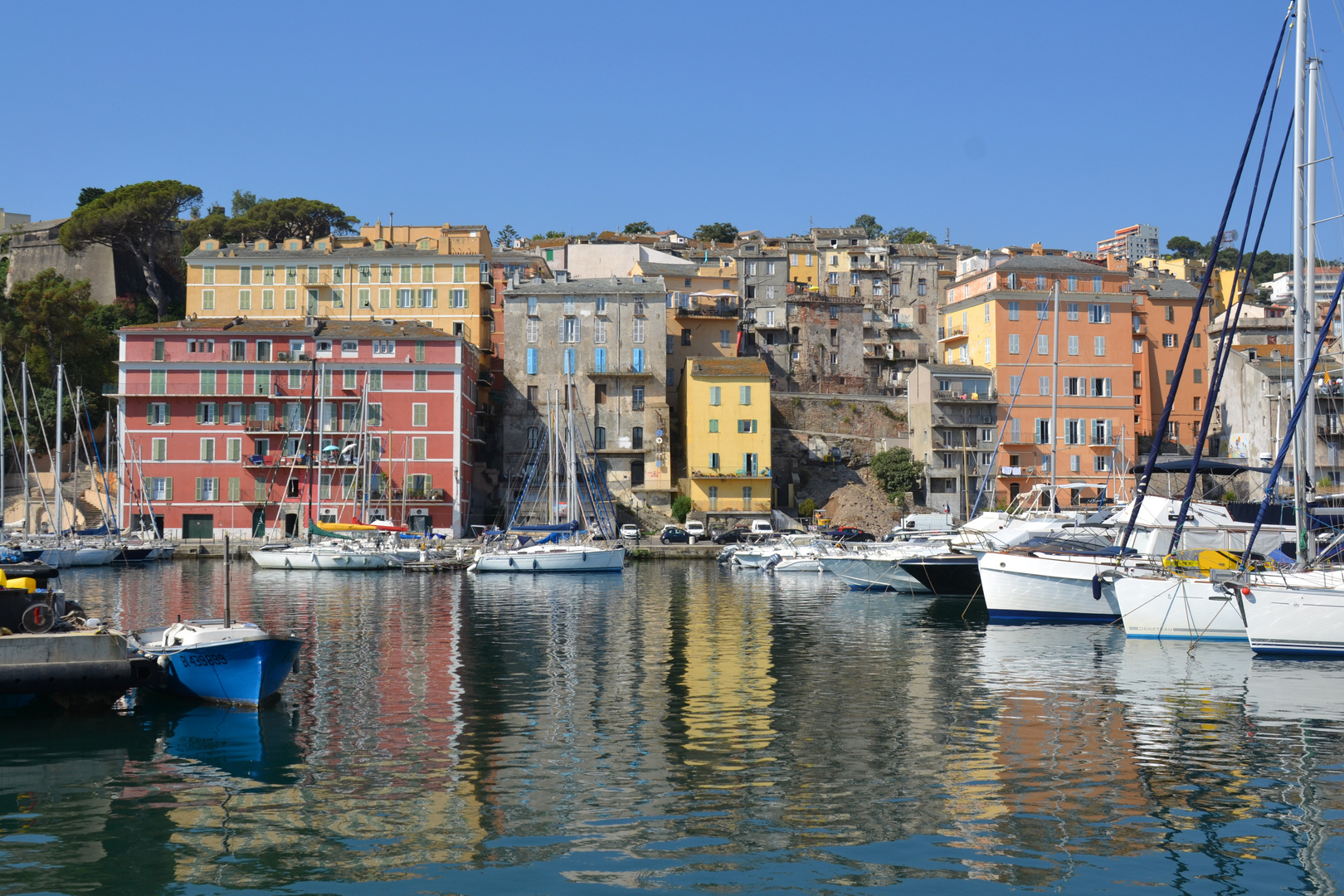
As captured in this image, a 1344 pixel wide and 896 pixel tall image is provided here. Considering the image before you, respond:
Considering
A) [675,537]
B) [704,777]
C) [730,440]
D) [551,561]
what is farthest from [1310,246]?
[730,440]

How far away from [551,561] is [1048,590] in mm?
30403

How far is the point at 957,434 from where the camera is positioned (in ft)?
278

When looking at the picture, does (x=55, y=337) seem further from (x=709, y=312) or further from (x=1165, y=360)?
(x=1165, y=360)

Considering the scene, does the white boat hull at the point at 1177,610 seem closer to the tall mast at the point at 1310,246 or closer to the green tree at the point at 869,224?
the tall mast at the point at 1310,246

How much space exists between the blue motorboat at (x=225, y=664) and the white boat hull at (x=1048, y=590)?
21.9m

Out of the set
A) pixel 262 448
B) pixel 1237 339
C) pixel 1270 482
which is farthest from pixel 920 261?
pixel 1270 482

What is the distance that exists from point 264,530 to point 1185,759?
67.4 meters

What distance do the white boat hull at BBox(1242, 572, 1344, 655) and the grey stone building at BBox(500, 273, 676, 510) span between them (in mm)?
57128

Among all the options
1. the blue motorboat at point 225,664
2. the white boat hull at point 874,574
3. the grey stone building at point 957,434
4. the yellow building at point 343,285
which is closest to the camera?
the blue motorboat at point 225,664

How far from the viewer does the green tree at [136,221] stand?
94.9 metres

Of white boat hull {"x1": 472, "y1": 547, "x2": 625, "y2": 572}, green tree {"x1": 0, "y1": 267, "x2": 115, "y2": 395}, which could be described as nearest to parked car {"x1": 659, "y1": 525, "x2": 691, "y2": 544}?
white boat hull {"x1": 472, "y1": 547, "x2": 625, "y2": 572}

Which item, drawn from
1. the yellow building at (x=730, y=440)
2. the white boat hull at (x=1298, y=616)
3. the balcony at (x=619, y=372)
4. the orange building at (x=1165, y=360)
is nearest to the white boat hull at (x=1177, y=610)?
the white boat hull at (x=1298, y=616)

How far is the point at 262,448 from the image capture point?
254 feet

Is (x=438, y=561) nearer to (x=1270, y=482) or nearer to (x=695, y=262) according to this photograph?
(x=1270, y=482)
